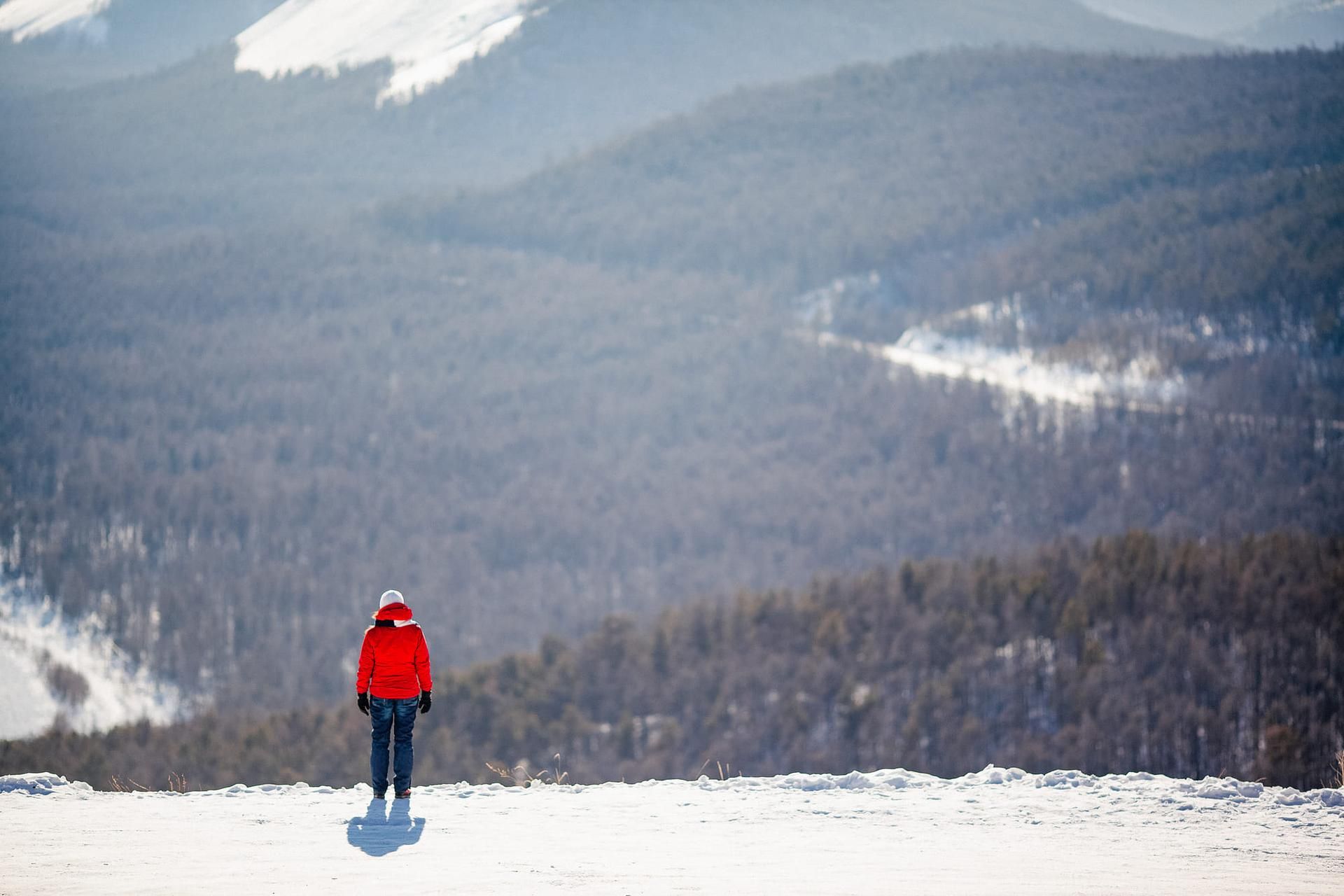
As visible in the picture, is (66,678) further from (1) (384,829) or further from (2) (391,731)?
(1) (384,829)

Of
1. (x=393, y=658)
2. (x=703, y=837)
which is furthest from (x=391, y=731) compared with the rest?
(x=703, y=837)

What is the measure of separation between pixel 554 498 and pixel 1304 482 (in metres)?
78.5

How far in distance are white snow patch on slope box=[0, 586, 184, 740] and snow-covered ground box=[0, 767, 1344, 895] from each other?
84373mm

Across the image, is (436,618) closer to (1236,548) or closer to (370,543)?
(370,543)

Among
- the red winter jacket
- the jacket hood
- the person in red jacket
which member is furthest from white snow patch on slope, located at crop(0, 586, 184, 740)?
the jacket hood

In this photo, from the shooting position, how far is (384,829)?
16.8 metres

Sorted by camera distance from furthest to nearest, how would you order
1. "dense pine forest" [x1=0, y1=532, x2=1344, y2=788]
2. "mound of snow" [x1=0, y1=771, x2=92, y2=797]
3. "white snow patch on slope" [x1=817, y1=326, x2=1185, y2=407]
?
1. "white snow patch on slope" [x1=817, y1=326, x2=1185, y2=407]
2. "dense pine forest" [x1=0, y1=532, x2=1344, y2=788]
3. "mound of snow" [x1=0, y1=771, x2=92, y2=797]

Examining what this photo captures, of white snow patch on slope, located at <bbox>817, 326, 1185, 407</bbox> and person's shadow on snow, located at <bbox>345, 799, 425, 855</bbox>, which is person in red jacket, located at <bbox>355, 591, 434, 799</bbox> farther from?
white snow patch on slope, located at <bbox>817, 326, 1185, 407</bbox>

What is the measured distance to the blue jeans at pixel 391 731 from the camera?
17.6 m

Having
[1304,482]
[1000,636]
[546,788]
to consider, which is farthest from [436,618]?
[546,788]

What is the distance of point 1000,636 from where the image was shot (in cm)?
9488

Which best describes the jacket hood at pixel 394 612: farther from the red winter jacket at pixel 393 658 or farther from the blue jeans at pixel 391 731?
the blue jeans at pixel 391 731

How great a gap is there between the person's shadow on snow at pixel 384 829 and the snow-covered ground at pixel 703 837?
0.11 feet

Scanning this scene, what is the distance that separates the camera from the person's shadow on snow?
1605 cm
